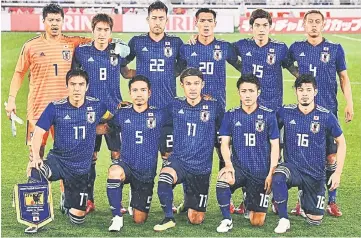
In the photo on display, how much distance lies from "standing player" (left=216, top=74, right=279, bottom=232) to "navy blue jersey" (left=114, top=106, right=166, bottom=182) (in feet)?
1.64

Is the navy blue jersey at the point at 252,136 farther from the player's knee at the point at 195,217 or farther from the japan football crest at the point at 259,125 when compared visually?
the player's knee at the point at 195,217

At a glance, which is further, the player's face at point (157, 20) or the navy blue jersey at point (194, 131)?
the player's face at point (157, 20)

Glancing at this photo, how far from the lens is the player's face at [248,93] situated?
200 inches

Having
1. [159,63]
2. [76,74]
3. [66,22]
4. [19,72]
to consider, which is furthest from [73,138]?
[66,22]

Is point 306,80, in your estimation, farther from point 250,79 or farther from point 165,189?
point 165,189

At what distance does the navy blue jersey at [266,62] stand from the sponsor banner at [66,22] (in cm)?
630

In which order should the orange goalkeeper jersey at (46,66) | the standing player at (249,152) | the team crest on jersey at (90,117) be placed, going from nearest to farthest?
the standing player at (249,152) → the team crest on jersey at (90,117) → the orange goalkeeper jersey at (46,66)

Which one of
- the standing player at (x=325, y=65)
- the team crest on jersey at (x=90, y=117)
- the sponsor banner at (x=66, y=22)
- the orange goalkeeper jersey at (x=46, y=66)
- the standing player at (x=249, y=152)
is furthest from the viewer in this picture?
the sponsor banner at (x=66, y=22)

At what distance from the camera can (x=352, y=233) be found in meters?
5.15

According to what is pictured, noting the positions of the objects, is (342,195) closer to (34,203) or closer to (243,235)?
(243,235)

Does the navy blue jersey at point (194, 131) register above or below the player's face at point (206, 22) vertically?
below

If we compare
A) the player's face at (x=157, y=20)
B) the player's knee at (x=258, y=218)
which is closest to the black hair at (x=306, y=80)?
the player's knee at (x=258, y=218)

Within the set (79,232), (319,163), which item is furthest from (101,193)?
(319,163)

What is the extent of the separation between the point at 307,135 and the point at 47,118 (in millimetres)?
1926
